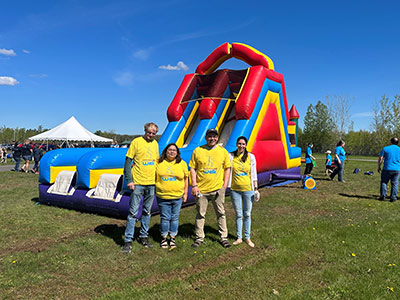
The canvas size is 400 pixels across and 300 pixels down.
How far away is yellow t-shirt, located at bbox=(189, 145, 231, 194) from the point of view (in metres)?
4.12

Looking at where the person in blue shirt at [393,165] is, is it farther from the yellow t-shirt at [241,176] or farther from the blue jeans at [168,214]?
the blue jeans at [168,214]

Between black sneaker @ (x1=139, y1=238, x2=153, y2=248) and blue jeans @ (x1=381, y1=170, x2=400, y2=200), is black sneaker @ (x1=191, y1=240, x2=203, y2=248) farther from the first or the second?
blue jeans @ (x1=381, y1=170, x2=400, y2=200)

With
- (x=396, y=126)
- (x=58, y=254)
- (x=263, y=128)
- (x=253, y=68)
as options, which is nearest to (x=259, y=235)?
(x=58, y=254)

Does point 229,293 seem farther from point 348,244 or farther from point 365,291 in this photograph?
point 348,244

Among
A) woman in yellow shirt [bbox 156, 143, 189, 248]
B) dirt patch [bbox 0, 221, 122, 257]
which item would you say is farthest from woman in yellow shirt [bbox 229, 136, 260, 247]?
dirt patch [bbox 0, 221, 122, 257]

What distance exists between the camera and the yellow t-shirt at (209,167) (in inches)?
162

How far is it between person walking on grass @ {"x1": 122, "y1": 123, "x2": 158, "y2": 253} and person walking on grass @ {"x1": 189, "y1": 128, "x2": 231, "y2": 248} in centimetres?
58

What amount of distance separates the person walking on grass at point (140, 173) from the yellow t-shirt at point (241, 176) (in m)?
1.16

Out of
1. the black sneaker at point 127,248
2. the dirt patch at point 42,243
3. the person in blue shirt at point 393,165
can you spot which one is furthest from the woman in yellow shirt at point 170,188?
the person in blue shirt at point 393,165

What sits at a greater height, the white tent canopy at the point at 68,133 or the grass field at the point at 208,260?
the white tent canopy at the point at 68,133

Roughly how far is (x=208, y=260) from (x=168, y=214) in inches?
33.2

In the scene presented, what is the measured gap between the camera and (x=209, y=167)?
4.12 meters

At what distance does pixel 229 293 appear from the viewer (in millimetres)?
2938

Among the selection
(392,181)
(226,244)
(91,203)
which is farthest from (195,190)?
(392,181)
